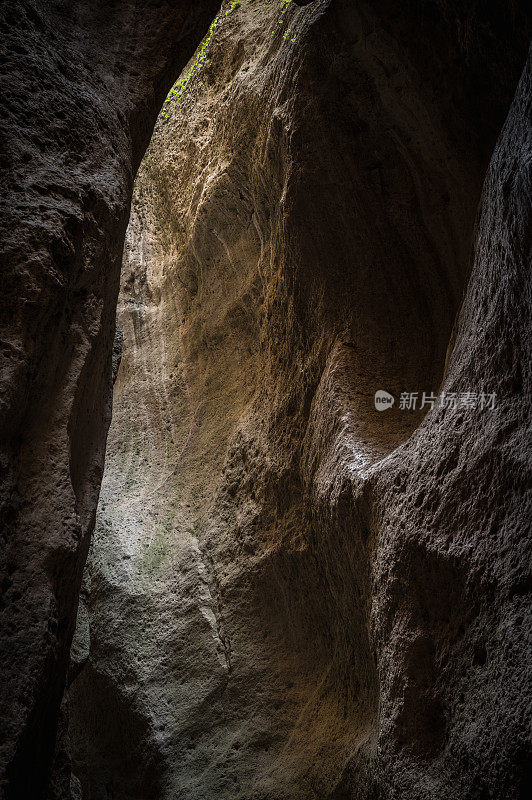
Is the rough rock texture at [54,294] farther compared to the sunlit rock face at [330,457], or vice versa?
the sunlit rock face at [330,457]

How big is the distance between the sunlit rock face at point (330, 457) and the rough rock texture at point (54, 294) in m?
1.35

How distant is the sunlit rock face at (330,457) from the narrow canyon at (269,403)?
0.7 inches

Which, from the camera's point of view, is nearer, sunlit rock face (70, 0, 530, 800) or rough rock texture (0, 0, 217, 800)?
rough rock texture (0, 0, 217, 800)

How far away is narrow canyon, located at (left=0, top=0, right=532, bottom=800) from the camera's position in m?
2.51

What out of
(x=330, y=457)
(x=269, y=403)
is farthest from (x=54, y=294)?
(x=269, y=403)

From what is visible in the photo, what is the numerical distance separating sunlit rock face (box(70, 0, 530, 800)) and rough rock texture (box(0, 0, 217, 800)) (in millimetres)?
1351

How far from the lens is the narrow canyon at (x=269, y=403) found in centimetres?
251

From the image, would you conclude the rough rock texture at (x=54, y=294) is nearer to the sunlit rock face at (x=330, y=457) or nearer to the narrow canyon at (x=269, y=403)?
the narrow canyon at (x=269, y=403)

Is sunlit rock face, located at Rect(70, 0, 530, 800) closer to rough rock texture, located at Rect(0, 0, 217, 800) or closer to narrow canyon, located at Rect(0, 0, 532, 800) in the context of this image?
narrow canyon, located at Rect(0, 0, 532, 800)

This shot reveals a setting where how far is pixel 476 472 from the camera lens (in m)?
2.57

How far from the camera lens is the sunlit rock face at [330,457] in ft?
8.41

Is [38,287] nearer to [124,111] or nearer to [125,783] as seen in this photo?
[124,111]

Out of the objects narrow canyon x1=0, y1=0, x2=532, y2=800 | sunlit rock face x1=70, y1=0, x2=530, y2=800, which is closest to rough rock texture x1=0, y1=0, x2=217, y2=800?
narrow canyon x1=0, y1=0, x2=532, y2=800

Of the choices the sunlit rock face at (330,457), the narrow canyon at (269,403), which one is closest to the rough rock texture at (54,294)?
the narrow canyon at (269,403)
